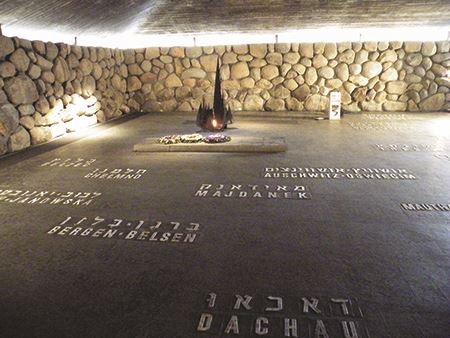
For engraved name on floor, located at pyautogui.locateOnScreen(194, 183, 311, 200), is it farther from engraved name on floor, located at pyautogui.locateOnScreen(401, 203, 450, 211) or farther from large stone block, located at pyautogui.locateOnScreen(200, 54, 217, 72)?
large stone block, located at pyautogui.locateOnScreen(200, 54, 217, 72)

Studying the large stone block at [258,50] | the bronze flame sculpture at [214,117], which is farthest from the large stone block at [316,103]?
the bronze flame sculpture at [214,117]

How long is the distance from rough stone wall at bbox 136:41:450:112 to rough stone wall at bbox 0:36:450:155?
3 cm

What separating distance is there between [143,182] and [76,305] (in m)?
2.79

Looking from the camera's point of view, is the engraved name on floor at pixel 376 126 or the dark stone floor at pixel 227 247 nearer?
the dark stone floor at pixel 227 247

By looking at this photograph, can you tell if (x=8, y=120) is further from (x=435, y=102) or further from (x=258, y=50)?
(x=435, y=102)

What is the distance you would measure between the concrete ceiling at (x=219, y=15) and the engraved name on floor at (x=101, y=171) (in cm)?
284

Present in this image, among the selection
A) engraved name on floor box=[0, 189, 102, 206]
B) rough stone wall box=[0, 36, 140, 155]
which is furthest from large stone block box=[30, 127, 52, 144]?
engraved name on floor box=[0, 189, 102, 206]

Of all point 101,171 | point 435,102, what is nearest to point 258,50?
point 435,102

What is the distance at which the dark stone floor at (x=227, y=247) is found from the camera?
2377mm

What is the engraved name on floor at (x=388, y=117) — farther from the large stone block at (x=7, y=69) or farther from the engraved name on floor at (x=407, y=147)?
the large stone block at (x=7, y=69)

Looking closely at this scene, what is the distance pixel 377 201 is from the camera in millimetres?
4297

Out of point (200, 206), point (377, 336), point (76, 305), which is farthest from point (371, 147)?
point (76, 305)

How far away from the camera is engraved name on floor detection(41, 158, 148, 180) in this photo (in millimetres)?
5504

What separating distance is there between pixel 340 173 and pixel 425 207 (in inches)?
56.9
